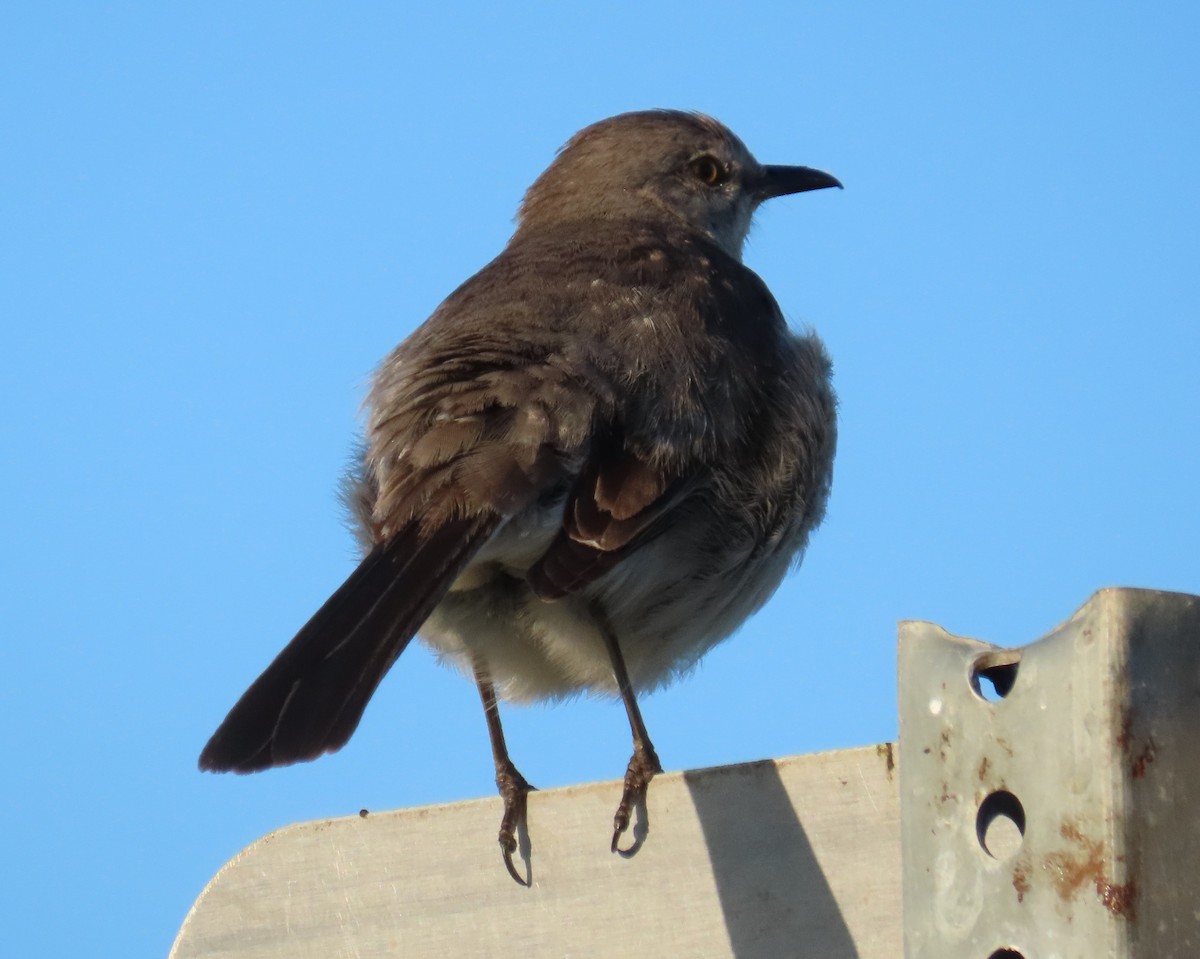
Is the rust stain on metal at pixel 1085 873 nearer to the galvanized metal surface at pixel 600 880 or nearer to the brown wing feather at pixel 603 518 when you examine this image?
the galvanized metal surface at pixel 600 880

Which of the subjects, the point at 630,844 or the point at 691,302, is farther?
the point at 691,302

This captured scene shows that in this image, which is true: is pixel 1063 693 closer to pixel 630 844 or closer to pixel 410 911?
pixel 630 844

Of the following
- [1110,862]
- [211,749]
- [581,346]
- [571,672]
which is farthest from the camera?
[571,672]

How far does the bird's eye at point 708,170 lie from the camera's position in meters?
5.97

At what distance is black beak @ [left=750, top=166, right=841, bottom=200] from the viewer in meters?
6.16

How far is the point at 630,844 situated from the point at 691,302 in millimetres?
2048

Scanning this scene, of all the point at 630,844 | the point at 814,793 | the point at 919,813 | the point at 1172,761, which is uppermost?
the point at 1172,761

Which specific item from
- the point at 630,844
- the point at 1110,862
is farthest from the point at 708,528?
the point at 1110,862

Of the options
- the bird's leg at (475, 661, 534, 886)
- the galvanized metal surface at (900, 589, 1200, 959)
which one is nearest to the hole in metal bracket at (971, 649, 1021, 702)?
the galvanized metal surface at (900, 589, 1200, 959)

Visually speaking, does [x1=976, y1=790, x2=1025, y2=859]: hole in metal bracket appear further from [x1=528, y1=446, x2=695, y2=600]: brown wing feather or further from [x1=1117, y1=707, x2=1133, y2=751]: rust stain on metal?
[x1=528, y1=446, x2=695, y2=600]: brown wing feather

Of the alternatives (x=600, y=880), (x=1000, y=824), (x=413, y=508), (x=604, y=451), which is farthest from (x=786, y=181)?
(x=1000, y=824)

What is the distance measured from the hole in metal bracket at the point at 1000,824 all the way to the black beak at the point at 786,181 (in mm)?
4583

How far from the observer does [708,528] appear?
4031 mm

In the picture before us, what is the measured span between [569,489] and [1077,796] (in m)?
2.13
